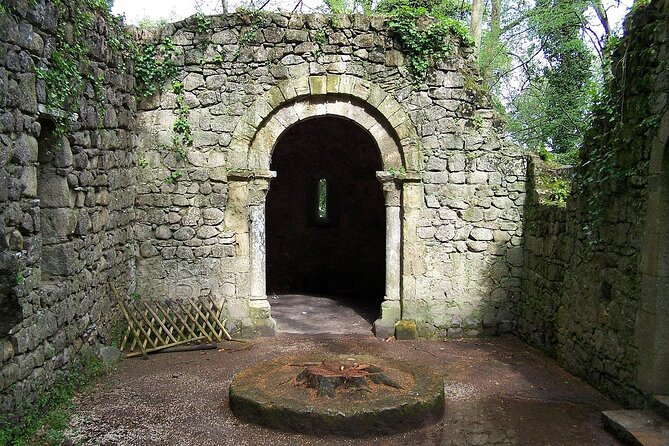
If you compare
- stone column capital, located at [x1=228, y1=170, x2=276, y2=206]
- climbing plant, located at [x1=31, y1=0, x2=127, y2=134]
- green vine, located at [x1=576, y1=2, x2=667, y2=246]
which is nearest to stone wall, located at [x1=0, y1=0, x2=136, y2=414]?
climbing plant, located at [x1=31, y1=0, x2=127, y2=134]

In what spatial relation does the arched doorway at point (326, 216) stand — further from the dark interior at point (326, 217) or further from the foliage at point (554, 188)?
the foliage at point (554, 188)

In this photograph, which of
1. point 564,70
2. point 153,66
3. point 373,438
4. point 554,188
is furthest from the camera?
point 564,70

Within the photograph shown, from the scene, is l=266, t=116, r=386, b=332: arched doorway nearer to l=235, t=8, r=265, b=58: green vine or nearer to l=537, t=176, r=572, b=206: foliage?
l=235, t=8, r=265, b=58: green vine

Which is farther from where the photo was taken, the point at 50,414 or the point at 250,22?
the point at 250,22

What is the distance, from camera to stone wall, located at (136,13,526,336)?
7902mm

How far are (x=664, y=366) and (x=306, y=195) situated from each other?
9069 millimetres

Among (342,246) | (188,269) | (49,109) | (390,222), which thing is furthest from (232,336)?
(342,246)

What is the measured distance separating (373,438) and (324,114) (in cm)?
490

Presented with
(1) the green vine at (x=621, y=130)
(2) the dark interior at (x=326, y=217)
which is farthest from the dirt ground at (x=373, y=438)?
(2) the dark interior at (x=326, y=217)

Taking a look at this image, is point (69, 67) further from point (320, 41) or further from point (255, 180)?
point (320, 41)

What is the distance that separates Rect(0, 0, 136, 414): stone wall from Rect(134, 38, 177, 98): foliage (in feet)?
0.92

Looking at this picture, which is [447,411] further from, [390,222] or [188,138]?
[188,138]

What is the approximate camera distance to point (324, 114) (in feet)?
26.6

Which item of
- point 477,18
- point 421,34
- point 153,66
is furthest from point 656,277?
point 477,18
